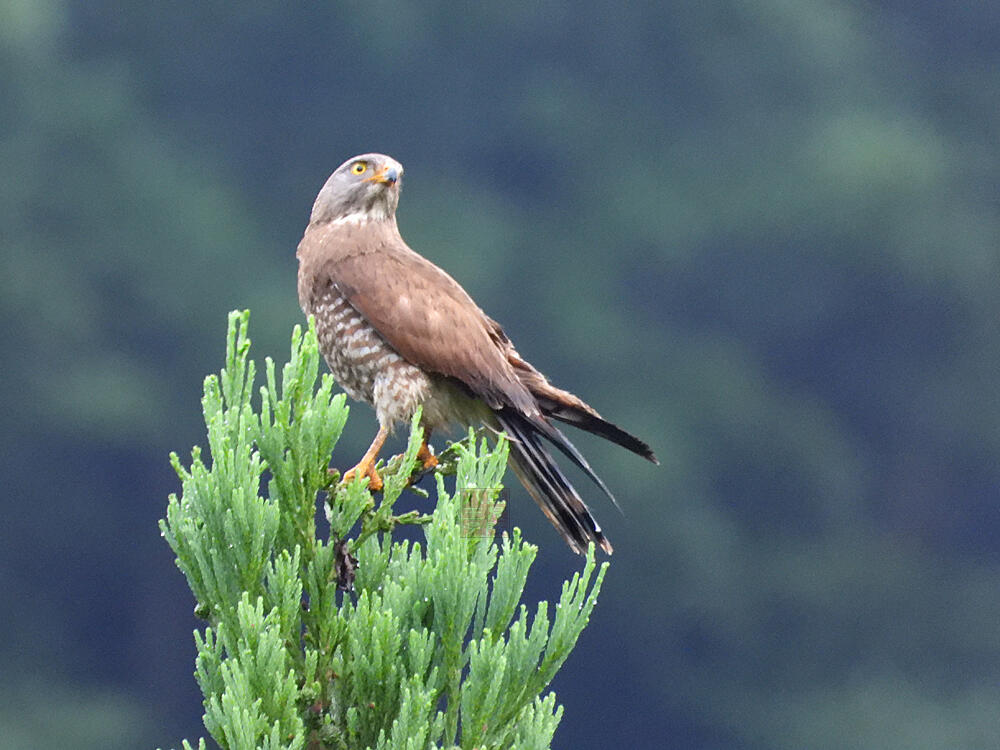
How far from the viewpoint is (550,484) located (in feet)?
9.29

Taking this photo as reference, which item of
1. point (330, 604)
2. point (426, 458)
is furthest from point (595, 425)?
point (330, 604)

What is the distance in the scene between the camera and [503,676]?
86.5 inches

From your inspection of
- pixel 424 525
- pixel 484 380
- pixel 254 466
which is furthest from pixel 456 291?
pixel 254 466

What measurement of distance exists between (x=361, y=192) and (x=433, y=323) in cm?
49

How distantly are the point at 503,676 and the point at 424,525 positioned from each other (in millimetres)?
341

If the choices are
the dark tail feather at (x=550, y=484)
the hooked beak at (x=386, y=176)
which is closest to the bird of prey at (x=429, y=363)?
the dark tail feather at (x=550, y=484)

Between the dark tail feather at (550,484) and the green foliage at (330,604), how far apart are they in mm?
501

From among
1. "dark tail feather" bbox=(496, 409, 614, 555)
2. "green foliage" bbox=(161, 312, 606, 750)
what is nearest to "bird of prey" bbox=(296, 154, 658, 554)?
"dark tail feather" bbox=(496, 409, 614, 555)

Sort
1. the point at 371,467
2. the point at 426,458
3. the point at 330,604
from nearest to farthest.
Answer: the point at 330,604 < the point at 371,467 < the point at 426,458

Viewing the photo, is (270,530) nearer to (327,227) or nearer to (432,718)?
(432,718)

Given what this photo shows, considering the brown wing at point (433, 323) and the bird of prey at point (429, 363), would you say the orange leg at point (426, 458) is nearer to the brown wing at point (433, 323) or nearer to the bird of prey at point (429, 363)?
the bird of prey at point (429, 363)

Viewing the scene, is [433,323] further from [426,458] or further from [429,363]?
[426,458]

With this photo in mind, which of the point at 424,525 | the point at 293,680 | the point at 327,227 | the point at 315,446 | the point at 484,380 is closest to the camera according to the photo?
the point at 293,680

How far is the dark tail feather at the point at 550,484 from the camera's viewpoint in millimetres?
2795
